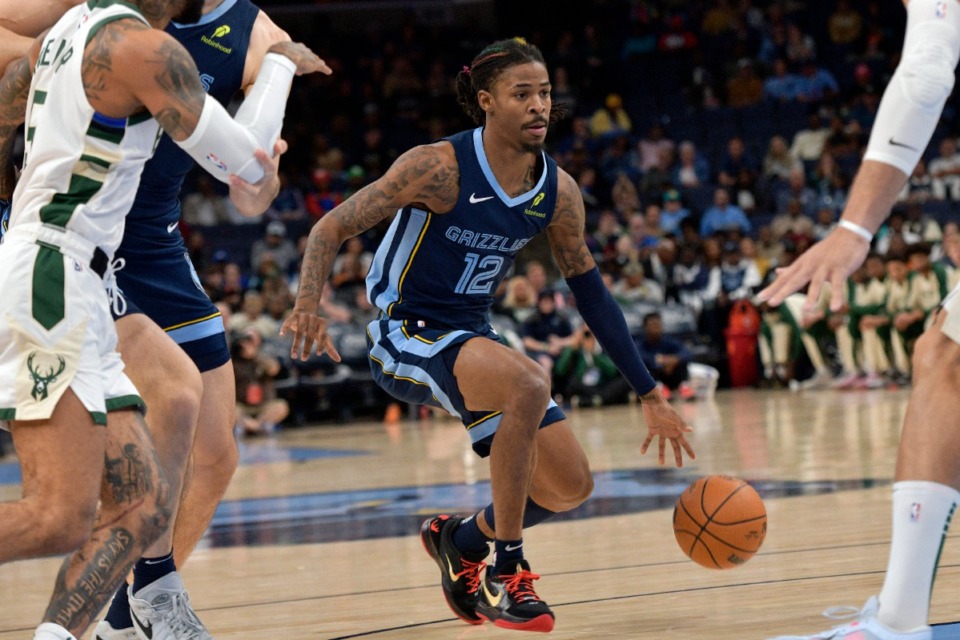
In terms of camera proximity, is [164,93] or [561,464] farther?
[561,464]

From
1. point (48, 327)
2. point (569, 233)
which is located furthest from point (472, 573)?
point (48, 327)

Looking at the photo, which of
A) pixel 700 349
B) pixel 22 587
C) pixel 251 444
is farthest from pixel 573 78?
pixel 22 587

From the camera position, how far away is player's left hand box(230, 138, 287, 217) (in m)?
3.51

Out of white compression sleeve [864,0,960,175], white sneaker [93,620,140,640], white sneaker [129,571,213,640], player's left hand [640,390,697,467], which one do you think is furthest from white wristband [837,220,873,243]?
white sneaker [93,620,140,640]

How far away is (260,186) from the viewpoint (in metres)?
3.60

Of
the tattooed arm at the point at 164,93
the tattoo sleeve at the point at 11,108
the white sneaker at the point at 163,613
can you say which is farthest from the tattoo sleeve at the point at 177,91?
the white sneaker at the point at 163,613

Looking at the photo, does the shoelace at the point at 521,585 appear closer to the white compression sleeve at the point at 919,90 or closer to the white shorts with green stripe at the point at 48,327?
the white shorts with green stripe at the point at 48,327

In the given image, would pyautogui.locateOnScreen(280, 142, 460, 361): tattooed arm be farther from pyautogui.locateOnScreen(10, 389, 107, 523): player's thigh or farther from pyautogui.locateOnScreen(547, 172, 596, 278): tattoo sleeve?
pyautogui.locateOnScreen(10, 389, 107, 523): player's thigh

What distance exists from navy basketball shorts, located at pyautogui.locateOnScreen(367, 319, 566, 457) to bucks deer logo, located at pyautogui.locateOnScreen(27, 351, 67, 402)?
1849mm

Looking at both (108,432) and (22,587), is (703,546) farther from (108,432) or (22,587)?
(22,587)

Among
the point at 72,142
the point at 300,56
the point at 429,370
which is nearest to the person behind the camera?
the point at 72,142

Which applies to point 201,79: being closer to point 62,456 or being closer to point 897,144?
point 62,456

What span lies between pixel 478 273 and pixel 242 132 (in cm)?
186

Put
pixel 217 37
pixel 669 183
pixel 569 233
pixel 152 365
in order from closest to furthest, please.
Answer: pixel 152 365 → pixel 217 37 → pixel 569 233 → pixel 669 183
